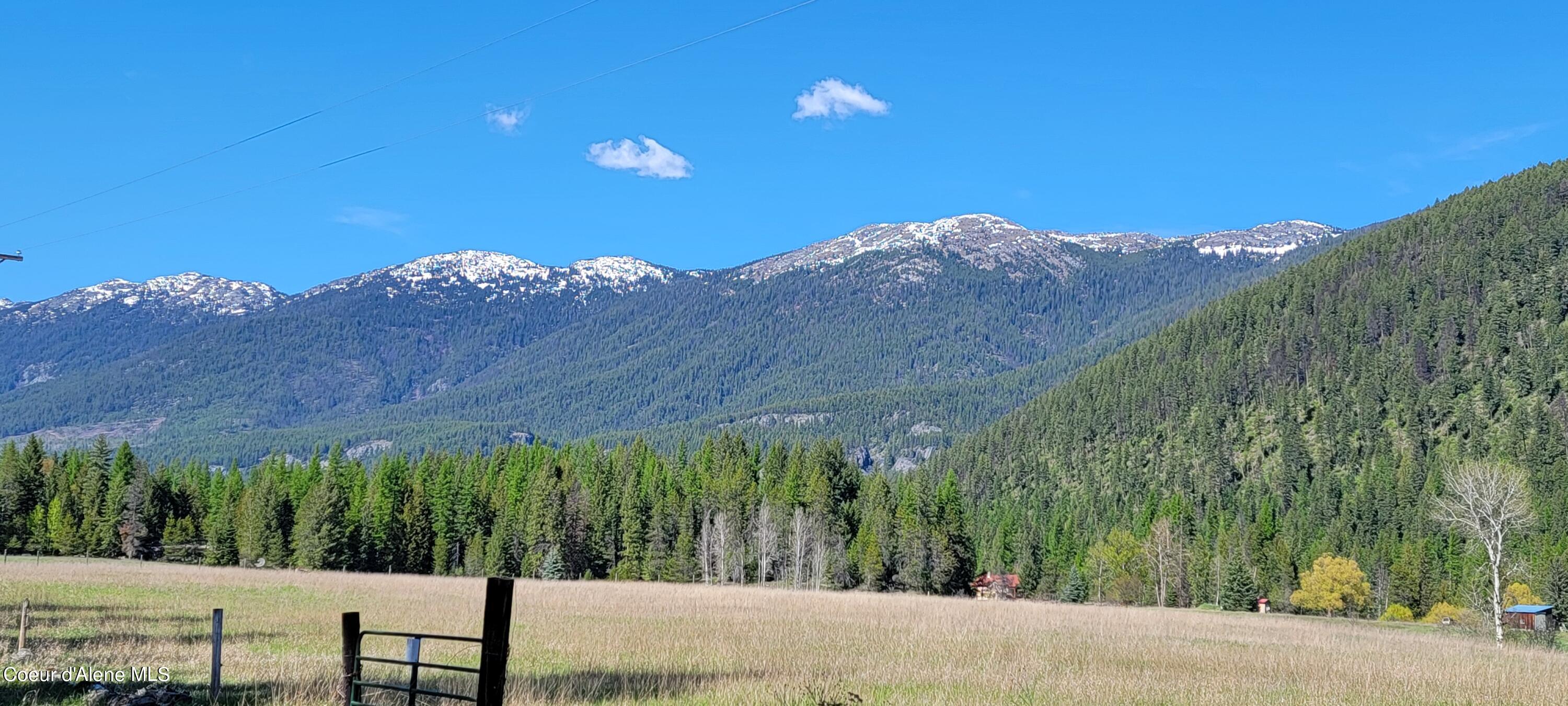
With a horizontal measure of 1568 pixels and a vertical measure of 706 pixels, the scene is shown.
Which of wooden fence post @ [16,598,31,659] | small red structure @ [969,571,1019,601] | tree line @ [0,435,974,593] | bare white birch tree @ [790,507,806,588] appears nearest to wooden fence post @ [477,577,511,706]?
wooden fence post @ [16,598,31,659]

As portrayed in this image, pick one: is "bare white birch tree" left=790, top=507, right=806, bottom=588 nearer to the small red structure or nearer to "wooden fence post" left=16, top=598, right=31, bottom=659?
the small red structure

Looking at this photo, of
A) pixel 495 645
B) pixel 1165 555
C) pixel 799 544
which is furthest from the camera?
pixel 1165 555

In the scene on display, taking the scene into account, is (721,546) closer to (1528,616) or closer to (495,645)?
(1528,616)

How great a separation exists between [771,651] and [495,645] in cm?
1519

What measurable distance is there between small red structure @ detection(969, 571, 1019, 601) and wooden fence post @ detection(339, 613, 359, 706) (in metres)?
89.2

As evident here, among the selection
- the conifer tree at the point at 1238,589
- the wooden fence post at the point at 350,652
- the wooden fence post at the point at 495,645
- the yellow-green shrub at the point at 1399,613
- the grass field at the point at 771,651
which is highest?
the wooden fence post at the point at 495,645

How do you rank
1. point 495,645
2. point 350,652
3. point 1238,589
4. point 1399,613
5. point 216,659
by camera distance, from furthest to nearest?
1. point 1238,589
2. point 1399,613
3. point 216,659
4. point 350,652
5. point 495,645

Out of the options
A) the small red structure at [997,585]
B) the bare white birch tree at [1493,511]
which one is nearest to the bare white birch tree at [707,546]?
the small red structure at [997,585]

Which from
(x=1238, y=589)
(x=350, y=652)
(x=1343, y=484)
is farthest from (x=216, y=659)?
(x=1343, y=484)

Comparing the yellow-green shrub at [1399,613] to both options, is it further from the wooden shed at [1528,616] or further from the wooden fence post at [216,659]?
the wooden fence post at [216,659]

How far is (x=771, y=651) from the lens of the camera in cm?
2434

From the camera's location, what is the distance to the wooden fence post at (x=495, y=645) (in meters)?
9.72

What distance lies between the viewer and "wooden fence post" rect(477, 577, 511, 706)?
9719mm

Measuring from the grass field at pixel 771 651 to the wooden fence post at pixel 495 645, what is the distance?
5233 millimetres
